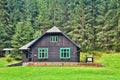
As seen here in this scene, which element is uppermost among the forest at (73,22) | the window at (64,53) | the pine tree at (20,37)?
the forest at (73,22)

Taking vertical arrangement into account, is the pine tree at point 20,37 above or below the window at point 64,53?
above

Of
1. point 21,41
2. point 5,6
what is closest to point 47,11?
point 5,6

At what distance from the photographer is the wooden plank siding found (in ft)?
189

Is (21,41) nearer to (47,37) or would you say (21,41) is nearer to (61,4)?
(47,37)

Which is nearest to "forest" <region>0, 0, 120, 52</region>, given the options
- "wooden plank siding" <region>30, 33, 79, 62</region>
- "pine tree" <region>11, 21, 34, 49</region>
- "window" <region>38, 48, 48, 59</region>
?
"pine tree" <region>11, 21, 34, 49</region>

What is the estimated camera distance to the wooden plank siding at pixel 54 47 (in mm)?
57656

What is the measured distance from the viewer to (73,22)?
94.6 meters

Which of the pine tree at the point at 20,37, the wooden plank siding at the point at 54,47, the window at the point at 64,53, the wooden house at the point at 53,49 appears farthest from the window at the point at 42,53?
the pine tree at the point at 20,37

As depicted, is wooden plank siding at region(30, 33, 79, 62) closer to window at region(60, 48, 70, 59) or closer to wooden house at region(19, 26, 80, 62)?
wooden house at region(19, 26, 80, 62)

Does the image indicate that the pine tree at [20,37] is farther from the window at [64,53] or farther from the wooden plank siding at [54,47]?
the window at [64,53]

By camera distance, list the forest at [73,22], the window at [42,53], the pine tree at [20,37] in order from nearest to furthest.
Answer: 1. the window at [42,53]
2. the pine tree at [20,37]
3. the forest at [73,22]

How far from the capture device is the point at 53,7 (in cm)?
10662

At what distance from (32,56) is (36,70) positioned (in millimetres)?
14428

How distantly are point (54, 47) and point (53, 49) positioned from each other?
397 mm
